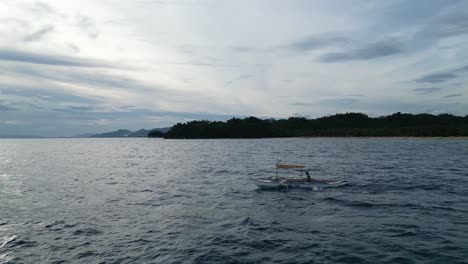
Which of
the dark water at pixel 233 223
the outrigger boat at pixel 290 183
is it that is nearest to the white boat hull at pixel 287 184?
the outrigger boat at pixel 290 183

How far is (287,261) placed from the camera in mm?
17906

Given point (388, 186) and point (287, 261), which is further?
point (388, 186)

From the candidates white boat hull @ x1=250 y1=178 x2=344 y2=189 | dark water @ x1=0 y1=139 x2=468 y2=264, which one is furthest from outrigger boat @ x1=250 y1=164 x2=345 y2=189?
dark water @ x1=0 y1=139 x2=468 y2=264

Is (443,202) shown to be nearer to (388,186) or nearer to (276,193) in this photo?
(388,186)

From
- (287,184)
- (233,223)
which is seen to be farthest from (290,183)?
(233,223)

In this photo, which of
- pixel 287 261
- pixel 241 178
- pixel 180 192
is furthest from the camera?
pixel 241 178

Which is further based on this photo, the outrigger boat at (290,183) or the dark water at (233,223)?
the outrigger boat at (290,183)

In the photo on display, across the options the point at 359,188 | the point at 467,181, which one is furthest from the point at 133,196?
the point at 467,181

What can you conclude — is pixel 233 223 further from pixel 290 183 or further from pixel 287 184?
pixel 290 183

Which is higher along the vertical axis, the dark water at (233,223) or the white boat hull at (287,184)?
the white boat hull at (287,184)

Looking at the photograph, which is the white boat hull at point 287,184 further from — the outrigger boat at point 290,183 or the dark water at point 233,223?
the dark water at point 233,223

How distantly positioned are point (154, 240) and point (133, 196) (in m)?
15.8

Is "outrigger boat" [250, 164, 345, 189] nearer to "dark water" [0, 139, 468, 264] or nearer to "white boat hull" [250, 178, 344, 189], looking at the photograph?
"white boat hull" [250, 178, 344, 189]

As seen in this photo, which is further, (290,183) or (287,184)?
(290,183)
